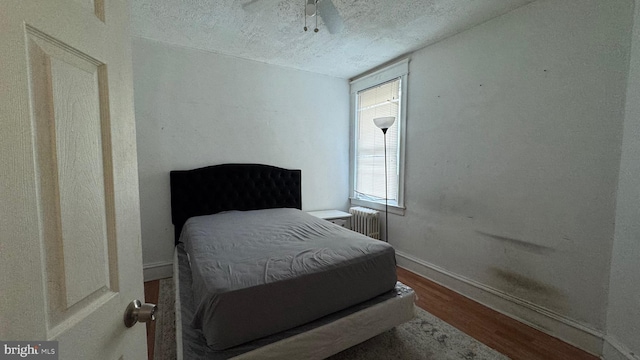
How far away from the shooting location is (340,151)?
13.3ft

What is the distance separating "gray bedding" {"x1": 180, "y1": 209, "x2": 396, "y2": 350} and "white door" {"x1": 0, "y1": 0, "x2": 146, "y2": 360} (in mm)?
626

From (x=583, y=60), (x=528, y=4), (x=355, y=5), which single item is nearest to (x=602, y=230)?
(x=583, y=60)

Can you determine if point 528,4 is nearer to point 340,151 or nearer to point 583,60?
point 583,60

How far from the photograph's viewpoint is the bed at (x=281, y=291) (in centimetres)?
133

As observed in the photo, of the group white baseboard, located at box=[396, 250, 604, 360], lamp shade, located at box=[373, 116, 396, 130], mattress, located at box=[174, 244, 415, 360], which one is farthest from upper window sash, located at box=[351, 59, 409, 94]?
mattress, located at box=[174, 244, 415, 360]

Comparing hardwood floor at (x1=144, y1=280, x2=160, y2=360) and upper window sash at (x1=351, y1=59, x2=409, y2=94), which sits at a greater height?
upper window sash at (x1=351, y1=59, x2=409, y2=94)

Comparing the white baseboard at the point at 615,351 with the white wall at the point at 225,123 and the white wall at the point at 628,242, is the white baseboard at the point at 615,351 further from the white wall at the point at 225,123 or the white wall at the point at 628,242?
the white wall at the point at 225,123

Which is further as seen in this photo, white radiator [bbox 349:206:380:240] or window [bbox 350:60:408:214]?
white radiator [bbox 349:206:380:240]

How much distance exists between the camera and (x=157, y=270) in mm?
2850

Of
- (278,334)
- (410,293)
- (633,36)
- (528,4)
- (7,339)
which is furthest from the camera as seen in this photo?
(528,4)

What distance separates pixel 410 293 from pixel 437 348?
389 mm

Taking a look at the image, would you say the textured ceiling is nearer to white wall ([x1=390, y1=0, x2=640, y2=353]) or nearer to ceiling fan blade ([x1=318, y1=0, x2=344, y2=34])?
ceiling fan blade ([x1=318, y1=0, x2=344, y2=34])

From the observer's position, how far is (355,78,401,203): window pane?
3.33 m

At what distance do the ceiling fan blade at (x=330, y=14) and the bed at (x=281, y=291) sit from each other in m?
1.66
